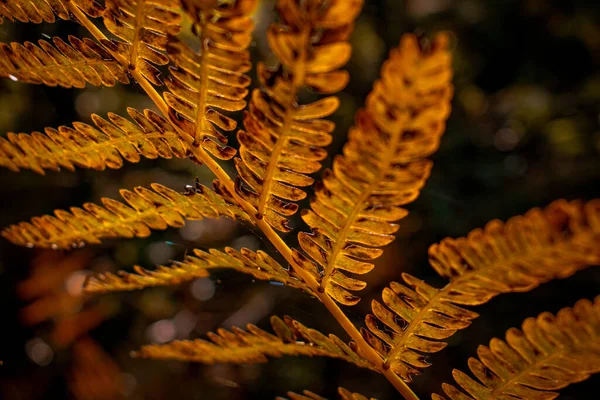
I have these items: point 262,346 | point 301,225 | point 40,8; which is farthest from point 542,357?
point 301,225

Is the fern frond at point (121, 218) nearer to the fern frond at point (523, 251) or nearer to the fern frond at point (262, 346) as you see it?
the fern frond at point (262, 346)

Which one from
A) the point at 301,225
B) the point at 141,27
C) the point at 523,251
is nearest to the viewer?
the point at 523,251

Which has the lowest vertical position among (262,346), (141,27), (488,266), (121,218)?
(262,346)

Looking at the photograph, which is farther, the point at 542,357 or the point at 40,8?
the point at 40,8

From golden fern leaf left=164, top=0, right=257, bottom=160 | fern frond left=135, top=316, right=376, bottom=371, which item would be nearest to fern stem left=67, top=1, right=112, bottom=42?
golden fern leaf left=164, top=0, right=257, bottom=160

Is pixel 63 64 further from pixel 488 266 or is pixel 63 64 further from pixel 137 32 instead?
pixel 488 266
